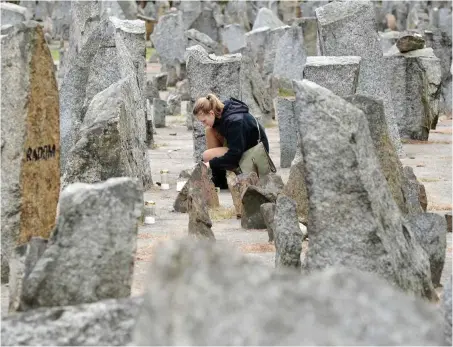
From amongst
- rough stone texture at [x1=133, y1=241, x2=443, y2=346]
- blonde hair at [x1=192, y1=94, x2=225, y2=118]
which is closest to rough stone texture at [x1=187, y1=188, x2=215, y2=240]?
blonde hair at [x1=192, y1=94, x2=225, y2=118]

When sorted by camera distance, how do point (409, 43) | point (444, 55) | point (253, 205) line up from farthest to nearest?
point (444, 55)
point (409, 43)
point (253, 205)

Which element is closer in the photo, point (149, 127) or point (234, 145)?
point (234, 145)

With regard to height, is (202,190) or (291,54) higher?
(202,190)

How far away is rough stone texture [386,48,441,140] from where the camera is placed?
54.1ft

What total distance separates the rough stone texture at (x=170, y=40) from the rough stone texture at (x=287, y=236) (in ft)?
66.9

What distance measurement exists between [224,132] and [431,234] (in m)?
4.72

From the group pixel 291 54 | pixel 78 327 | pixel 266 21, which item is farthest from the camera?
pixel 266 21

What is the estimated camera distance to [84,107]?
1193cm

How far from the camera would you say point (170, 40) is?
92.8 ft

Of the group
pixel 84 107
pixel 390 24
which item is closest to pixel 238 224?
pixel 84 107

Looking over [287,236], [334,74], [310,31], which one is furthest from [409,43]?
[287,236]

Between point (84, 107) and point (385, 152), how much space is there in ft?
14.4

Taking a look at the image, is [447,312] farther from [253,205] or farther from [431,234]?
[253,205]

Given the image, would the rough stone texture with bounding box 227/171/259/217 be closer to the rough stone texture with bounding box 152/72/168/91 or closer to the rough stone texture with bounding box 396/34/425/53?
the rough stone texture with bounding box 396/34/425/53
